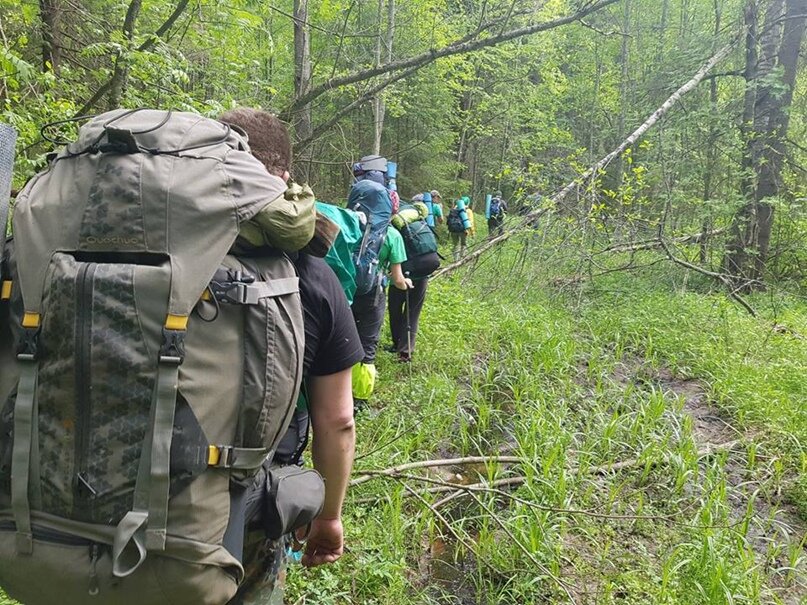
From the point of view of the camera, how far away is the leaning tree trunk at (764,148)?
8.69 m

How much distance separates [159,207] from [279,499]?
77cm

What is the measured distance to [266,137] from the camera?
1.61 m

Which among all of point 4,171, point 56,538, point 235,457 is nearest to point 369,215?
point 4,171

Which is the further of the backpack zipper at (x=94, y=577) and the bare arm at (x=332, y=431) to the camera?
the bare arm at (x=332, y=431)

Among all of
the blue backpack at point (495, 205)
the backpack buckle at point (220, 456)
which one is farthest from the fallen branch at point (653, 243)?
the backpack buckle at point (220, 456)

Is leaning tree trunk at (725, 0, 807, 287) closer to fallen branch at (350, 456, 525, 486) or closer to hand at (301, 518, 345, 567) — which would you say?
fallen branch at (350, 456, 525, 486)

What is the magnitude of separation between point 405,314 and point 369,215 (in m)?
1.98

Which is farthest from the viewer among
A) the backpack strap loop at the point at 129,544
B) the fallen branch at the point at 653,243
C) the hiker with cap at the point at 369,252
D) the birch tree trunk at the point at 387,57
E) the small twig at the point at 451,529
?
the birch tree trunk at the point at 387,57

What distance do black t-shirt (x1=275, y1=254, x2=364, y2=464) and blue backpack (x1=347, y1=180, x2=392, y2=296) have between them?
2491mm

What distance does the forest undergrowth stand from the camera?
2.91m

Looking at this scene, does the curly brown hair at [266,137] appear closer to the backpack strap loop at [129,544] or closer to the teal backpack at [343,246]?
the teal backpack at [343,246]

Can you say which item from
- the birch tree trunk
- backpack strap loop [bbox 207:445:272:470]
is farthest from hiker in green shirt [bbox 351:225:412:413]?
the birch tree trunk

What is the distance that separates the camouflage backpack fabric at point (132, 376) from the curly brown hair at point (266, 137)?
1.40 feet

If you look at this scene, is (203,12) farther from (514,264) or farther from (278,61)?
(278,61)
